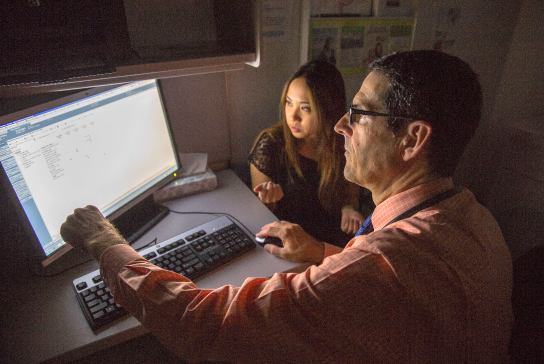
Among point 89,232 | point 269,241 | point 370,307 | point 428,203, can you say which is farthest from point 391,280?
point 89,232

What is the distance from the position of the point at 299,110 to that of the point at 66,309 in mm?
1055

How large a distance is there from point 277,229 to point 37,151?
673mm

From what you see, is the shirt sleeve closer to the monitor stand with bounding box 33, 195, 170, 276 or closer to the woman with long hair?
the monitor stand with bounding box 33, 195, 170, 276

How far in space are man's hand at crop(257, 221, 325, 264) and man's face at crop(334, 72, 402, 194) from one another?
9.9 inches

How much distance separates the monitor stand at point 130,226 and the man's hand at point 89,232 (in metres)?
0.12

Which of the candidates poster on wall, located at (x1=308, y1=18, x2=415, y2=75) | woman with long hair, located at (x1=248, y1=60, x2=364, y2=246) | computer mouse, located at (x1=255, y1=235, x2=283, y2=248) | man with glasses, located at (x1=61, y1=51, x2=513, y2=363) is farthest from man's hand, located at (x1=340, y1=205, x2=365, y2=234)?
poster on wall, located at (x1=308, y1=18, x2=415, y2=75)

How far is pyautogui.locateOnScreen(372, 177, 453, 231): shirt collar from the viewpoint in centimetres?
74

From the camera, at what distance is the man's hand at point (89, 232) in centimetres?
81

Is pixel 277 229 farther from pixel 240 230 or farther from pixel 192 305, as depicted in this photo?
pixel 192 305

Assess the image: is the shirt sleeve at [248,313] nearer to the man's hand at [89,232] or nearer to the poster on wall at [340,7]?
the man's hand at [89,232]

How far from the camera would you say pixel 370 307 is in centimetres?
55

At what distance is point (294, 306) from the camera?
575mm

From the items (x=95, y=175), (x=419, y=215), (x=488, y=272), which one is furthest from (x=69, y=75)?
(x=488, y=272)

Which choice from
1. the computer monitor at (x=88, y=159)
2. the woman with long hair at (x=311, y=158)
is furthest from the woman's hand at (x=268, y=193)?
the computer monitor at (x=88, y=159)
